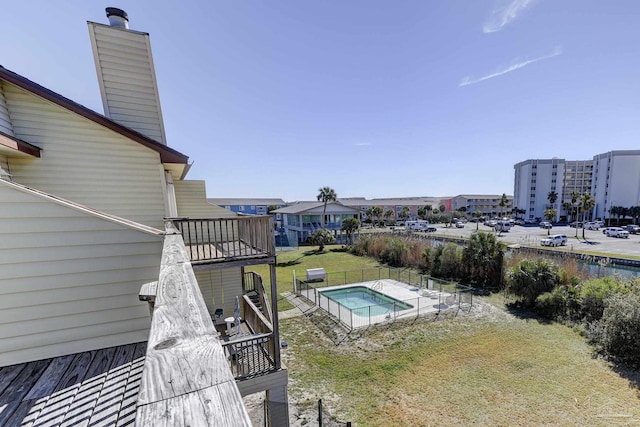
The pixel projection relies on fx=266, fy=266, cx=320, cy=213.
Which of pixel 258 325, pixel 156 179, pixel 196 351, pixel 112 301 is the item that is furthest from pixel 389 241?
pixel 196 351

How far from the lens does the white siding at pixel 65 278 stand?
9.34ft

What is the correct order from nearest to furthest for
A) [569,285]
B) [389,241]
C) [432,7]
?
[432,7] → [569,285] → [389,241]

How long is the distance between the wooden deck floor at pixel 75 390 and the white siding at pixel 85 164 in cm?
336

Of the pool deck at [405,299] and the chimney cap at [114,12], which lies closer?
the chimney cap at [114,12]

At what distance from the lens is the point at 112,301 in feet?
10.7

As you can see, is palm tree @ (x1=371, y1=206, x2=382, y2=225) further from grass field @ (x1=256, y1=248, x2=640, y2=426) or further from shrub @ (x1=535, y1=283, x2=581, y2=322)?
grass field @ (x1=256, y1=248, x2=640, y2=426)

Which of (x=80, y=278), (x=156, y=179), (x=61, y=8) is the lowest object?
(x=80, y=278)

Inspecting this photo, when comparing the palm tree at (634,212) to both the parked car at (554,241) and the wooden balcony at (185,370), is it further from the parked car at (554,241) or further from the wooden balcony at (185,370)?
the wooden balcony at (185,370)

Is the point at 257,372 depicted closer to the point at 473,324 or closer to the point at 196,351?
the point at 196,351

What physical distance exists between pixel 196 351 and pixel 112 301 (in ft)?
10.7

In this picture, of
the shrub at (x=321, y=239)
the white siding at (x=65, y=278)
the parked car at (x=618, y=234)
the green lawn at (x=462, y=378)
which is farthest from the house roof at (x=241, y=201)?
the white siding at (x=65, y=278)

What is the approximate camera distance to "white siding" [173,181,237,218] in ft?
29.9

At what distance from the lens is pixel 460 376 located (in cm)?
713

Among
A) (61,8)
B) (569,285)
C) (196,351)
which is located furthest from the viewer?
(569,285)
